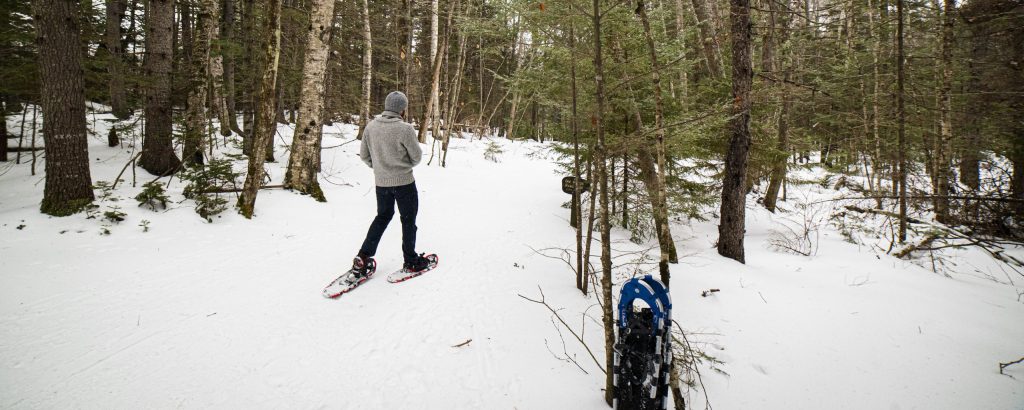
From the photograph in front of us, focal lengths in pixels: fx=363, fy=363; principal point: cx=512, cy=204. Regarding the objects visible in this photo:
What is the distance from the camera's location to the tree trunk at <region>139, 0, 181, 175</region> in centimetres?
739

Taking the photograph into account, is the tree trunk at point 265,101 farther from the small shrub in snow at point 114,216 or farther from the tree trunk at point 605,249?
the tree trunk at point 605,249

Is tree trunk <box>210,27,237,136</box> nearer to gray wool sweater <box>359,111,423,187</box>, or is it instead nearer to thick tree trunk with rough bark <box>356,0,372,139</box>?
thick tree trunk with rough bark <box>356,0,372,139</box>

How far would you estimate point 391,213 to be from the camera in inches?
183

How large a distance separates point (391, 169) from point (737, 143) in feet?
18.9

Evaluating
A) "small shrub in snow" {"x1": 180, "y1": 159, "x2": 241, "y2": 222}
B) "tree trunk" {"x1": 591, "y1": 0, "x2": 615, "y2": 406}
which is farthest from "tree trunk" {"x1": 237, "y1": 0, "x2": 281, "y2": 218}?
"tree trunk" {"x1": 591, "y1": 0, "x2": 615, "y2": 406}

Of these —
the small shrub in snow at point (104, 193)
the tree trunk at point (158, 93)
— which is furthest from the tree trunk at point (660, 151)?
the tree trunk at point (158, 93)

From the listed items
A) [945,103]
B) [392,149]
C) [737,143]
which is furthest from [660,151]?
[945,103]

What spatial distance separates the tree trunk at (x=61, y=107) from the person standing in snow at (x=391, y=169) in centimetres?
424

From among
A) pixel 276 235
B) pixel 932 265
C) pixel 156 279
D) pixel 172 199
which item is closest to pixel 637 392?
pixel 156 279

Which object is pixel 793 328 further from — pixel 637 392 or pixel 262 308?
pixel 262 308

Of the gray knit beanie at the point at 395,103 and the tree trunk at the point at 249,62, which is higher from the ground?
the tree trunk at the point at 249,62

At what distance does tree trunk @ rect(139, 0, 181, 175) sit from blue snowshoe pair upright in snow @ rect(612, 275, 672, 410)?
914 centimetres

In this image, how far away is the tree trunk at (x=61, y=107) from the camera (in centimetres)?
498

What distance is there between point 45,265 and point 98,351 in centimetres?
210
